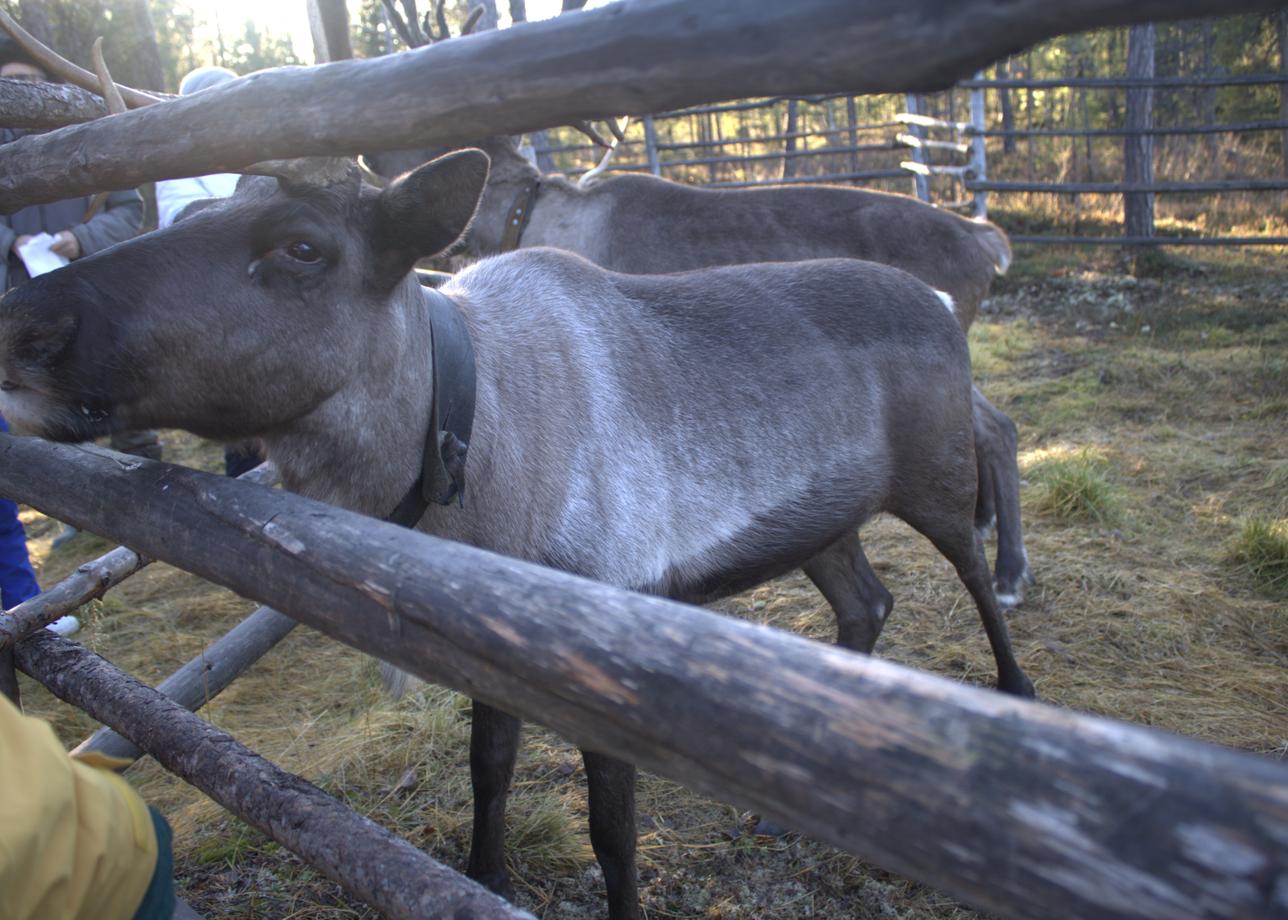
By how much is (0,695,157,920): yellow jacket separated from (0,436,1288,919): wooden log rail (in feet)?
1.30

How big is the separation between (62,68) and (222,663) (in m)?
1.96

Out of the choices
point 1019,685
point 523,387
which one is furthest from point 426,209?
point 1019,685

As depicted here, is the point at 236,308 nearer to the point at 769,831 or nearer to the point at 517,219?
the point at 769,831

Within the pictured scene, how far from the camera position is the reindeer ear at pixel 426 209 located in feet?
6.59

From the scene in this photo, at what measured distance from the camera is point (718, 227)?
5988 mm

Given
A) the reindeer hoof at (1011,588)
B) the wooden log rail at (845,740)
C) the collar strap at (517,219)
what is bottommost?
the reindeer hoof at (1011,588)

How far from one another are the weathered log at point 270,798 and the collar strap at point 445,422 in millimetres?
661

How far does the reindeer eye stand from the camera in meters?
2.05

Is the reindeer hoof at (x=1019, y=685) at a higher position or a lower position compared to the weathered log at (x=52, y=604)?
lower

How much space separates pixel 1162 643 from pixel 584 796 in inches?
98.0

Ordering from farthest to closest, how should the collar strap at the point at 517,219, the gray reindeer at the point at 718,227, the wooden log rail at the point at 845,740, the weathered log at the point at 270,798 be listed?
the collar strap at the point at 517,219 < the gray reindeer at the point at 718,227 < the weathered log at the point at 270,798 < the wooden log rail at the point at 845,740

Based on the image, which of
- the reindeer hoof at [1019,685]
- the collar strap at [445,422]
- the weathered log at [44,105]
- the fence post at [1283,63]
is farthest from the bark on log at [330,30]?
the fence post at [1283,63]

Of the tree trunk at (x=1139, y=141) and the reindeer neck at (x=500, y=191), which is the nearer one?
the reindeer neck at (x=500, y=191)

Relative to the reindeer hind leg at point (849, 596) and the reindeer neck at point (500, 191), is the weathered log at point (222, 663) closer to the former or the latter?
the reindeer hind leg at point (849, 596)
